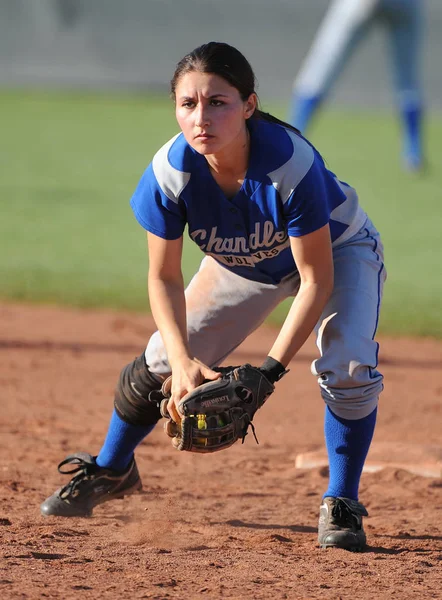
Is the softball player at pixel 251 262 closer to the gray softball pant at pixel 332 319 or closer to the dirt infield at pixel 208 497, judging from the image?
the gray softball pant at pixel 332 319

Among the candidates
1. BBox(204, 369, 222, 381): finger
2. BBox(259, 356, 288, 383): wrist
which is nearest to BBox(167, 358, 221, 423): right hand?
BBox(204, 369, 222, 381): finger

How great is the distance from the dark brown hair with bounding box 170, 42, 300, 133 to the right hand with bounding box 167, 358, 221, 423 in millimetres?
740

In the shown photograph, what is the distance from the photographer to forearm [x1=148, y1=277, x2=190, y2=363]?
104 inches

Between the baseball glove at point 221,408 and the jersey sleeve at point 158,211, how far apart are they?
1.44 ft

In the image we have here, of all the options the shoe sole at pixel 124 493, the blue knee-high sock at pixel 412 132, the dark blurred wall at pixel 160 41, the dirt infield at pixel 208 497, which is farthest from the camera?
the dark blurred wall at pixel 160 41

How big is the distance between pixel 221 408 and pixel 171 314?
32 centimetres

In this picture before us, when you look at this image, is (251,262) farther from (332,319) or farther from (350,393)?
(350,393)

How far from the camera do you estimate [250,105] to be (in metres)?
2.59

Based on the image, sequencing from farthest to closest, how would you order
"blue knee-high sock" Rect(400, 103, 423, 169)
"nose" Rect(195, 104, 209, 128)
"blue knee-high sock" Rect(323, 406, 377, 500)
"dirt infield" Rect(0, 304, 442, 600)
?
"blue knee-high sock" Rect(400, 103, 423, 169), "blue knee-high sock" Rect(323, 406, 377, 500), "nose" Rect(195, 104, 209, 128), "dirt infield" Rect(0, 304, 442, 600)

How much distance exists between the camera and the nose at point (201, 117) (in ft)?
8.06

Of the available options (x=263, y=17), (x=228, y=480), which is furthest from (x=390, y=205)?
(x=263, y=17)

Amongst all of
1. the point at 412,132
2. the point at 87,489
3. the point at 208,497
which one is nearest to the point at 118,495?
the point at 87,489

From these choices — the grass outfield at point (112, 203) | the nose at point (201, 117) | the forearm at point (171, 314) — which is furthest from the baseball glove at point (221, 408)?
the grass outfield at point (112, 203)

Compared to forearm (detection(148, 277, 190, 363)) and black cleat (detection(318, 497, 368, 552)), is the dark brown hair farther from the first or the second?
black cleat (detection(318, 497, 368, 552))
